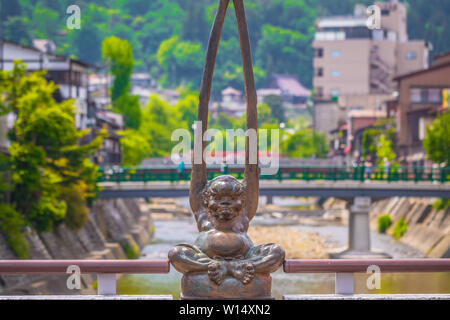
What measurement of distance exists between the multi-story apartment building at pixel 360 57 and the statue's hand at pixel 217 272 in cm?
9709

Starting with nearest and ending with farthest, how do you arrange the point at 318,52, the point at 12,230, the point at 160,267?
the point at 160,267, the point at 12,230, the point at 318,52

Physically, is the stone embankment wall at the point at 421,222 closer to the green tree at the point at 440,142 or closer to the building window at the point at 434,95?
the green tree at the point at 440,142

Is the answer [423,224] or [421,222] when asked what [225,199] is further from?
[421,222]

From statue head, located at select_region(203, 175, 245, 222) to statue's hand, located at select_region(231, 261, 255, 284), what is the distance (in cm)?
48

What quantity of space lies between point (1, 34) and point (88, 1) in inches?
2332

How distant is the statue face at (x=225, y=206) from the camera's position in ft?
25.9

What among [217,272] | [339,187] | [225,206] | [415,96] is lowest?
[339,187]

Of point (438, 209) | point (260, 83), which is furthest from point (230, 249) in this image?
point (260, 83)

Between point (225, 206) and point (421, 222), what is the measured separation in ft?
154

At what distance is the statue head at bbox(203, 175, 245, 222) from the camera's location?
311 inches

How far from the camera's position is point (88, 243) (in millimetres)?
41562

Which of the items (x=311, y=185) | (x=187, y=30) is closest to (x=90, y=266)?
(x=311, y=185)

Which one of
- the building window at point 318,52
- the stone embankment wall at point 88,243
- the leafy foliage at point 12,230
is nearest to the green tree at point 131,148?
the stone embankment wall at point 88,243

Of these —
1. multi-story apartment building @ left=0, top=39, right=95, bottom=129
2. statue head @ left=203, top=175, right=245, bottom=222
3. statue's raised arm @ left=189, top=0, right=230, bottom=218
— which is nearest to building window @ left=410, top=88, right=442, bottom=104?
multi-story apartment building @ left=0, top=39, right=95, bottom=129
